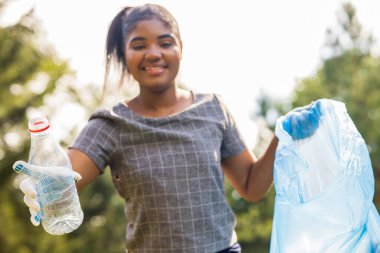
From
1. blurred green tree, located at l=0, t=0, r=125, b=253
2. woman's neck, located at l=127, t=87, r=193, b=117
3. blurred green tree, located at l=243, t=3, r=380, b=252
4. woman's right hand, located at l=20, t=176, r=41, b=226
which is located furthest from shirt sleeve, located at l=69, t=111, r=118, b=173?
blurred green tree, located at l=243, t=3, r=380, b=252

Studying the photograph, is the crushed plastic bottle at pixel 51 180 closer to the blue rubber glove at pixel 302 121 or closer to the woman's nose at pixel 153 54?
the woman's nose at pixel 153 54

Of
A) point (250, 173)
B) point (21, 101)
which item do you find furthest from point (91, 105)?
point (250, 173)

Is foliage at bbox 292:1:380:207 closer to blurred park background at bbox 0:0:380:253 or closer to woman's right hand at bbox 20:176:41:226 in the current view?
blurred park background at bbox 0:0:380:253

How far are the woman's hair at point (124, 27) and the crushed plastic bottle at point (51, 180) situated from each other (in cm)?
56

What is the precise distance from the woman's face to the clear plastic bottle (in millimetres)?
439

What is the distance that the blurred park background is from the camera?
7637 millimetres

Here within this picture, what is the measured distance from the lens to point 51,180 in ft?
5.90

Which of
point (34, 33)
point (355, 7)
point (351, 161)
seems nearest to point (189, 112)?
point (351, 161)

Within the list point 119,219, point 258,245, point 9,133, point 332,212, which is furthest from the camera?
point 258,245

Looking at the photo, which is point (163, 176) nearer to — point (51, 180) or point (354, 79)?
point (51, 180)

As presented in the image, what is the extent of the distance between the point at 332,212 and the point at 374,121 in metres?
12.3

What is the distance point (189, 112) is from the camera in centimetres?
220

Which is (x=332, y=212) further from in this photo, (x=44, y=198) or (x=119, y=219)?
(x=119, y=219)

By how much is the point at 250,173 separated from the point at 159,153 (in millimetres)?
434
